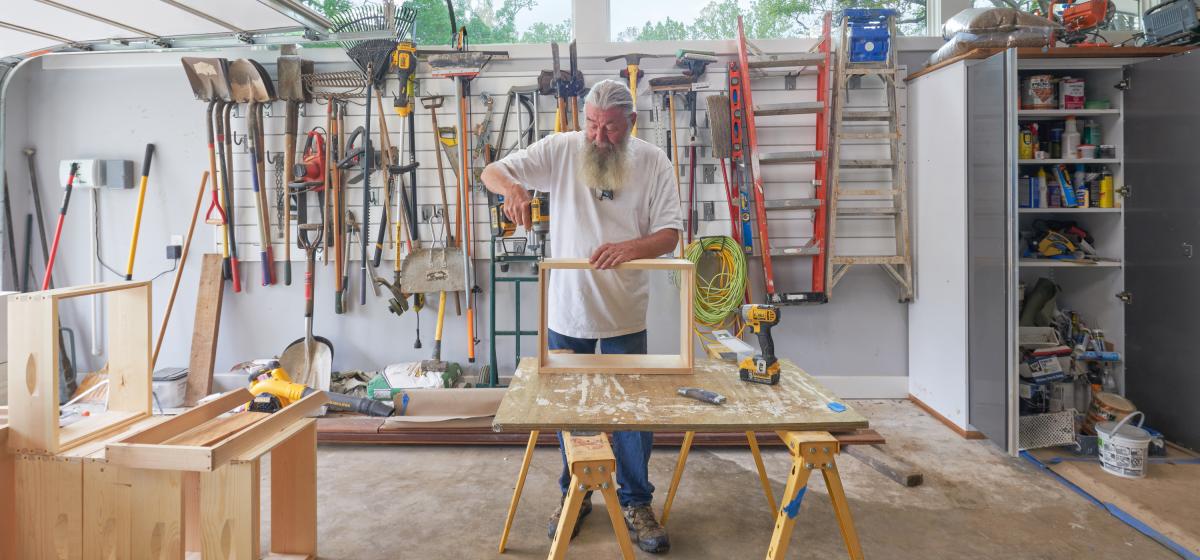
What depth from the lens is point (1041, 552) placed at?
2.27 m

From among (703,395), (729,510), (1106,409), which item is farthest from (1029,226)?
(703,395)

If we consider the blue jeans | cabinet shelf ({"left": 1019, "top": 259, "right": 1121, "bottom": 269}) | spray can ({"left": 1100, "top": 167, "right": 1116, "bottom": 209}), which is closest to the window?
spray can ({"left": 1100, "top": 167, "right": 1116, "bottom": 209})

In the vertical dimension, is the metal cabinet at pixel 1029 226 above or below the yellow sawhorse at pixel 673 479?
above

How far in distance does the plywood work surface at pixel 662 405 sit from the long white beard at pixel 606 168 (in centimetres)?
73

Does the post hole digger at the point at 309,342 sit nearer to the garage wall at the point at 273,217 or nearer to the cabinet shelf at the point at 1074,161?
the garage wall at the point at 273,217

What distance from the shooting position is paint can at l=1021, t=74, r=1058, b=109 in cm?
349

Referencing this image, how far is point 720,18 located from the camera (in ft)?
14.4

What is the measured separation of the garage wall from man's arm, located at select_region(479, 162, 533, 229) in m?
1.89

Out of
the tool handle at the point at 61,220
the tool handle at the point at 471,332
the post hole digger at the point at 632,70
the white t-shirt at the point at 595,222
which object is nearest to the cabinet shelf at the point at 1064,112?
the post hole digger at the point at 632,70

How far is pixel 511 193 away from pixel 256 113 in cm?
280

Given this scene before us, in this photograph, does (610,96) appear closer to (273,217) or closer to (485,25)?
(485,25)

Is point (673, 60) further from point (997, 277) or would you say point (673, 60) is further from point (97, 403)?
point (97, 403)

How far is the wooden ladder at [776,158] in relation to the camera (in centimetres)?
387

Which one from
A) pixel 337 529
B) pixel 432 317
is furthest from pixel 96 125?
pixel 337 529
